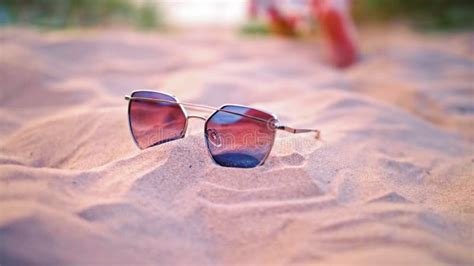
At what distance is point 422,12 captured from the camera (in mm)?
5309

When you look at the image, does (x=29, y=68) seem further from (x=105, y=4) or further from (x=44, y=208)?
(x=105, y=4)

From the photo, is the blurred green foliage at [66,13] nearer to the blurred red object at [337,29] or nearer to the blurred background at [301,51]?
the blurred background at [301,51]

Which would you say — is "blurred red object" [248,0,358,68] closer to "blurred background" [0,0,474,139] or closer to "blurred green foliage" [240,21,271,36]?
"blurred background" [0,0,474,139]

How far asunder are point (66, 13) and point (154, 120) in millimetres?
4093

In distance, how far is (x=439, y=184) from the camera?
1.57 meters

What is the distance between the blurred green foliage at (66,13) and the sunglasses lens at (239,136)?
3794 millimetres

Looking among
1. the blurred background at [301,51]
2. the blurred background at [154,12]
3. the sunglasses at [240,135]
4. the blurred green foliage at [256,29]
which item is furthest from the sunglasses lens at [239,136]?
the blurred green foliage at [256,29]

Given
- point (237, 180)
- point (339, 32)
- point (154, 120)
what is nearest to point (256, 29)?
point (339, 32)

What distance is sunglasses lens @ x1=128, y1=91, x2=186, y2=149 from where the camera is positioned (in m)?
1.50

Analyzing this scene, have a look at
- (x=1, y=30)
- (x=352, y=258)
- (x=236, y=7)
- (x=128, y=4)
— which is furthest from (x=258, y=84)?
(x=236, y=7)

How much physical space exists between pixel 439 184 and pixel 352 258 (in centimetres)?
68

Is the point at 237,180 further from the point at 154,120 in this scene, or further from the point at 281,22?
the point at 281,22

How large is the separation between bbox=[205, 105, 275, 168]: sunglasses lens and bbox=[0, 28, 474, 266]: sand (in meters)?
0.05

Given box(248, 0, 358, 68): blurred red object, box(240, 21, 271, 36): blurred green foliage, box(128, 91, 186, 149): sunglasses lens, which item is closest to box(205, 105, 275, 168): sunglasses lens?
box(128, 91, 186, 149): sunglasses lens
